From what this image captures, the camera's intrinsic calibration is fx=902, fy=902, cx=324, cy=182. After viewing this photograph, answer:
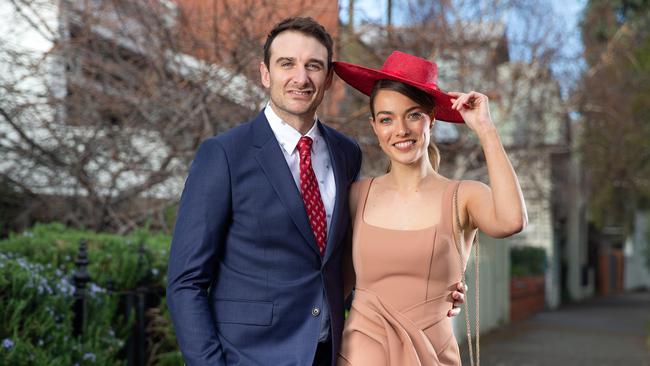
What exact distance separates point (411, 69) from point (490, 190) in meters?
0.55

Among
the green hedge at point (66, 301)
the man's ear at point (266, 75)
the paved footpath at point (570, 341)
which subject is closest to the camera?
the man's ear at point (266, 75)

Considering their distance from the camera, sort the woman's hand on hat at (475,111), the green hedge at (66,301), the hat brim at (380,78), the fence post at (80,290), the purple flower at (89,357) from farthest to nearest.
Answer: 1. the fence post at (80,290)
2. the purple flower at (89,357)
3. the green hedge at (66,301)
4. the hat brim at (380,78)
5. the woman's hand on hat at (475,111)

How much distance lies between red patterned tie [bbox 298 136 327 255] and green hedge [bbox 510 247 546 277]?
726 inches

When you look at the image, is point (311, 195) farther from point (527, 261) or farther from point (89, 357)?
point (527, 261)

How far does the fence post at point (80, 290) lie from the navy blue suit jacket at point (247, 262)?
1.99m

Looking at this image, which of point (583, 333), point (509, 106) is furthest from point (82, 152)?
point (583, 333)

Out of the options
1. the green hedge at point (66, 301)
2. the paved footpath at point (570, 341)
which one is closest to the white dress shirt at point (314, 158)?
the green hedge at point (66, 301)

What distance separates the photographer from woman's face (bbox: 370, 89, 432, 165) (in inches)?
129

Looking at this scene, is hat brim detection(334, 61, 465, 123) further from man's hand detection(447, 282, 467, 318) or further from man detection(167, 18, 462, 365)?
man's hand detection(447, 282, 467, 318)

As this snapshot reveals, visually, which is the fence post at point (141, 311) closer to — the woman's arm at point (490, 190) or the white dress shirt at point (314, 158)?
the white dress shirt at point (314, 158)

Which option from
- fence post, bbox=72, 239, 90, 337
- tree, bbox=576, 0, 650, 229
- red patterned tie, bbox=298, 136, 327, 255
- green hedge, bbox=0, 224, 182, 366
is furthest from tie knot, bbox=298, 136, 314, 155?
tree, bbox=576, 0, 650, 229

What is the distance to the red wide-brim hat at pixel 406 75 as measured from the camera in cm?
327

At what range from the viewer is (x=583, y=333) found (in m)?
17.2

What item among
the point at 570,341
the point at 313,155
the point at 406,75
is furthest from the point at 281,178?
the point at 570,341
